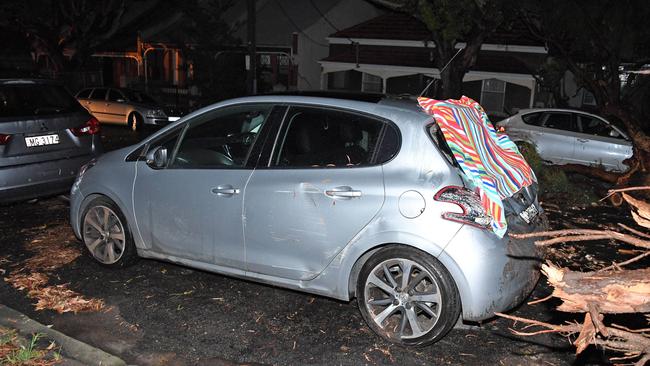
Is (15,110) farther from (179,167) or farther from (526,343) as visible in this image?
(526,343)

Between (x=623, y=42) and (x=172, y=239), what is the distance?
35.7 ft

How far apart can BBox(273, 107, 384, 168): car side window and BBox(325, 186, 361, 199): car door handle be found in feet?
0.66

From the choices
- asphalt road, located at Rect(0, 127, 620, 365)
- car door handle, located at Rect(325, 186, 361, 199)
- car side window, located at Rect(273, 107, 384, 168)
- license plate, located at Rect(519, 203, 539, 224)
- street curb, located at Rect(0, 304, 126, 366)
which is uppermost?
car side window, located at Rect(273, 107, 384, 168)

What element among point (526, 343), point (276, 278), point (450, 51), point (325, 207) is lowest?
point (526, 343)

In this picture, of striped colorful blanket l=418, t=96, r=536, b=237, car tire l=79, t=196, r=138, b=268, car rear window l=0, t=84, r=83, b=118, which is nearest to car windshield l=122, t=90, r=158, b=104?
car rear window l=0, t=84, r=83, b=118

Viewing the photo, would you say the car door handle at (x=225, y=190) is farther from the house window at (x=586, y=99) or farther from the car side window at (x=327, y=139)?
the house window at (x=586, y=99)

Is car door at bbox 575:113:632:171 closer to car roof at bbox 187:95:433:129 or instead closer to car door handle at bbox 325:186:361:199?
car roof at bbox 187:95:433:129

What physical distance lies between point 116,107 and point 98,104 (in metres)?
0.94

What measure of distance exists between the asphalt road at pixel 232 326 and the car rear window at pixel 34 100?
6.38 ft

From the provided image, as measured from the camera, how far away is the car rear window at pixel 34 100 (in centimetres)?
702

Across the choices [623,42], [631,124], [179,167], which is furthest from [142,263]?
[623,42]

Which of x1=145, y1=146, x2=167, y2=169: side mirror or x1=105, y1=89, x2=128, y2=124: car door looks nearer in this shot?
x1=145, y1=146, x2=167, y2=169: side mirror

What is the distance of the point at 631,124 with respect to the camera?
1022cm

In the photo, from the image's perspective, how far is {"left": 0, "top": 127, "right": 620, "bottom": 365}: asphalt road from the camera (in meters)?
4.25
